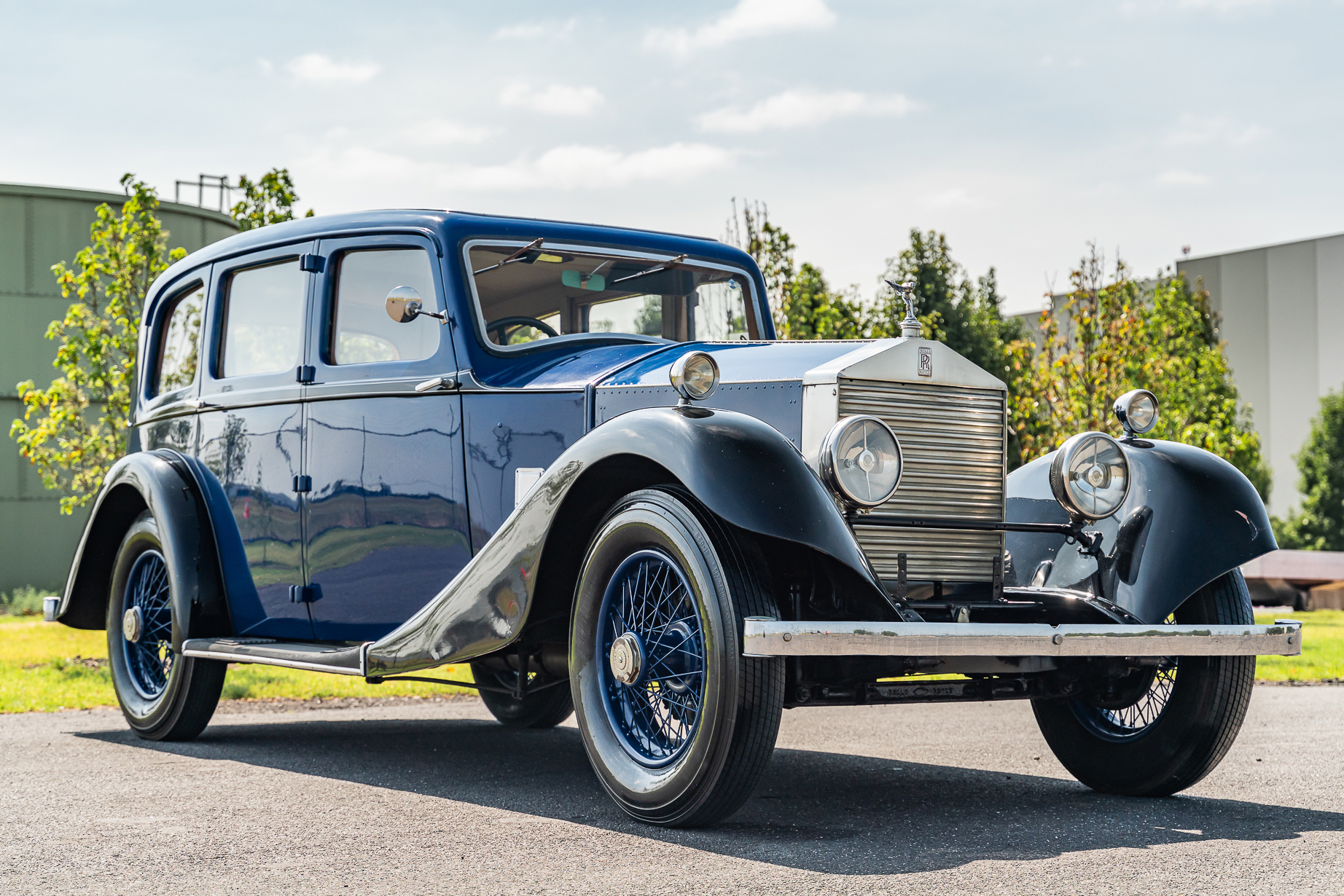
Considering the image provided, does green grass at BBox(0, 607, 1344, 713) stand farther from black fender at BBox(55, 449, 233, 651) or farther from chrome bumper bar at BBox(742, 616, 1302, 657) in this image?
chrome bumper bar at BBox(742, 616, 1302, 657)

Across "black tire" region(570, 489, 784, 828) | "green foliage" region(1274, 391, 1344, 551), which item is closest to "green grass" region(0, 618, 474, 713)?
"black tire" region(570, 489, 784, 828)

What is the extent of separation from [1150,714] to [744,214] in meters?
10.5

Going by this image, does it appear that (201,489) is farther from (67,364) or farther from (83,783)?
(67,364)

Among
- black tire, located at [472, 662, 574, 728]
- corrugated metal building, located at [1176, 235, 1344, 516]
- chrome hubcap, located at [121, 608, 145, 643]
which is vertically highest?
corrugated metal building, located at [1176, 235, 1344, 516]

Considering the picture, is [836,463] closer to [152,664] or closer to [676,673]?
[676,673]

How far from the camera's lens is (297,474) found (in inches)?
240

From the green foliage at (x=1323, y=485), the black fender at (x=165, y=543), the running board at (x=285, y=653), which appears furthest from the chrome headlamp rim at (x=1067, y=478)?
the green foliage at (x=1323, y=485)

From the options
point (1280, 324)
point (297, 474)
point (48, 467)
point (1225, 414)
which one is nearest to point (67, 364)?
point (48, 467)

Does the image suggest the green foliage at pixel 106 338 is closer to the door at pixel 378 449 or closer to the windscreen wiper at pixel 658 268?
the door at pixel 378 449

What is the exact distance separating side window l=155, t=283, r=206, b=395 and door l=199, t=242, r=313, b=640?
18.5 inches

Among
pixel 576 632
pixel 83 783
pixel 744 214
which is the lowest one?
pixel 83 783

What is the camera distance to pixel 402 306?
5504mm

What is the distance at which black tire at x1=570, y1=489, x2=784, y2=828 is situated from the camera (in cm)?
383

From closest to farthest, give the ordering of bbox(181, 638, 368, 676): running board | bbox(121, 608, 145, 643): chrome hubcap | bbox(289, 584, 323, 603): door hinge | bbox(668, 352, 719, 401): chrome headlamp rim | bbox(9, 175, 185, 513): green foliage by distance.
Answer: bbox(668, 352, 719, 401): chrome headlamp rim < bbox(181, 638, 368, 676): running board < bbox(289, 584, 323, 603): door hinge < bbox(121, 608, 145, 643): chrome hubcap < bbox(9, 175, 185, 513): green foliage
